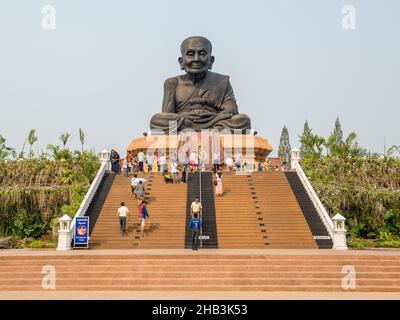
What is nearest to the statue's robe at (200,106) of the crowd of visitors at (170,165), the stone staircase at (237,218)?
the crowd of visitors at (170,165)

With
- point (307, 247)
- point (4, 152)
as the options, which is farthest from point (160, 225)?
point (4, 152)

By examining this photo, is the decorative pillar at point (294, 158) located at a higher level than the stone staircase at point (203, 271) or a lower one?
higher

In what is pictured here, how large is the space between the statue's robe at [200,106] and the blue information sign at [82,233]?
14.2 meters

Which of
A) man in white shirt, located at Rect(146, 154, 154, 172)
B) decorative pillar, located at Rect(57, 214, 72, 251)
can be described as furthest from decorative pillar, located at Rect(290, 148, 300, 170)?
decorative pillar, located at Rect(57, 214, 72, 251)

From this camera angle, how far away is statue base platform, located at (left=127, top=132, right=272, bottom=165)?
29.9 metres

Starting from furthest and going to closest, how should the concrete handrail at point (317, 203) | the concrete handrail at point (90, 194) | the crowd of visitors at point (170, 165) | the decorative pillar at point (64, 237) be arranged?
the crowd of visitors at point (170, 165) < the concrete handrail at point (90, 194) < the concrete handrail at point (317, 203) < the decorative pillar at point (64, 237)

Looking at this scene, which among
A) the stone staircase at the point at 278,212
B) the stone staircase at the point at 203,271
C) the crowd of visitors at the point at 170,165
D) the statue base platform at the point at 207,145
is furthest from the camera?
the statue base platform at the point at 207,145

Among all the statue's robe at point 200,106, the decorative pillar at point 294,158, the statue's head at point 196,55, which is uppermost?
the statue's head at point 196,55

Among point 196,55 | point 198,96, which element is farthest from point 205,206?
point 196,55

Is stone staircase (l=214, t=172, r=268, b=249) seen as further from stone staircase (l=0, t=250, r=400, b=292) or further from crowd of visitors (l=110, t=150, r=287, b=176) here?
stone staircase (l=0, t=250, r=400, b=292)

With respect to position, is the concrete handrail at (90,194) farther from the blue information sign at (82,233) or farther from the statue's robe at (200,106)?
the statue's robe at (200,106)

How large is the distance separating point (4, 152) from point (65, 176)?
5206mm

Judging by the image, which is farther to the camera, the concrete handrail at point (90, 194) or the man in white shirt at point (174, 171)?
the man in white shirt at point (174, 171)

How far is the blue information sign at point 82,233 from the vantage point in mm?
17797
